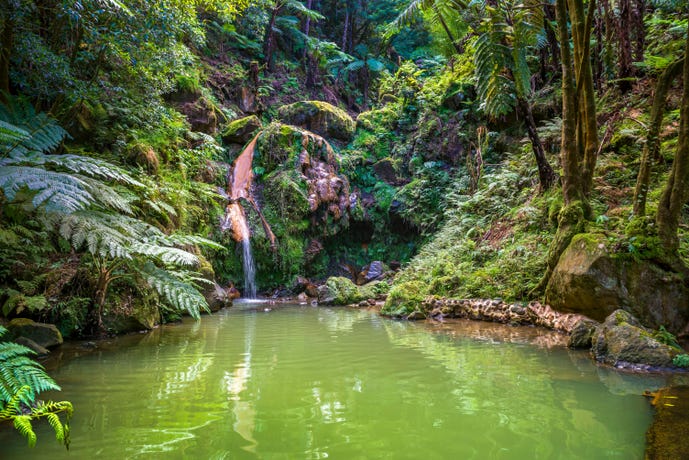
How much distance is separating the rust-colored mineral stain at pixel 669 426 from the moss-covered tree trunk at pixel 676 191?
3055 millimetres

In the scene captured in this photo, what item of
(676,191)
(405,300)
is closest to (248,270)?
(405,300)

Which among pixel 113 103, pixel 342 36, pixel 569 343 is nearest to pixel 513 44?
pixel 569 343

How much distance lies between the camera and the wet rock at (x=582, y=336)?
460 cm

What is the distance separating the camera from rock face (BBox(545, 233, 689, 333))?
4898 millimetres

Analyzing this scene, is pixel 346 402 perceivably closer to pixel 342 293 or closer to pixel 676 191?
pixel 676 191

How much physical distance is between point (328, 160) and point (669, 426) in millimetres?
14398

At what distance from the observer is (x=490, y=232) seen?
33.2 feet

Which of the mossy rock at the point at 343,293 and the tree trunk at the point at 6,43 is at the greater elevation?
the tree trunk at the point at 6,43

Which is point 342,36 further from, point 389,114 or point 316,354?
point 316,354

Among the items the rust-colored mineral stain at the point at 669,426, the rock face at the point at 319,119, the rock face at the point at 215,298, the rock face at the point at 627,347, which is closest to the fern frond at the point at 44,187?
the rust-colored mineral stain at the point at 669,426

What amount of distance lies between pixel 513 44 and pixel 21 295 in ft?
31.6

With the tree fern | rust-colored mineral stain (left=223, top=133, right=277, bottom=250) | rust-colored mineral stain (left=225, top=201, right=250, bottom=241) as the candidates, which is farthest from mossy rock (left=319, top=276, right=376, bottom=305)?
the tree fern

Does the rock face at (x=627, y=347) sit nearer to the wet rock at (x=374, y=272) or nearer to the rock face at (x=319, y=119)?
the wet rock at (x=374, y=272)

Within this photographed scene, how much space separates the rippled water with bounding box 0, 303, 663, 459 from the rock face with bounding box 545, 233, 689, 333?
1.09 m
